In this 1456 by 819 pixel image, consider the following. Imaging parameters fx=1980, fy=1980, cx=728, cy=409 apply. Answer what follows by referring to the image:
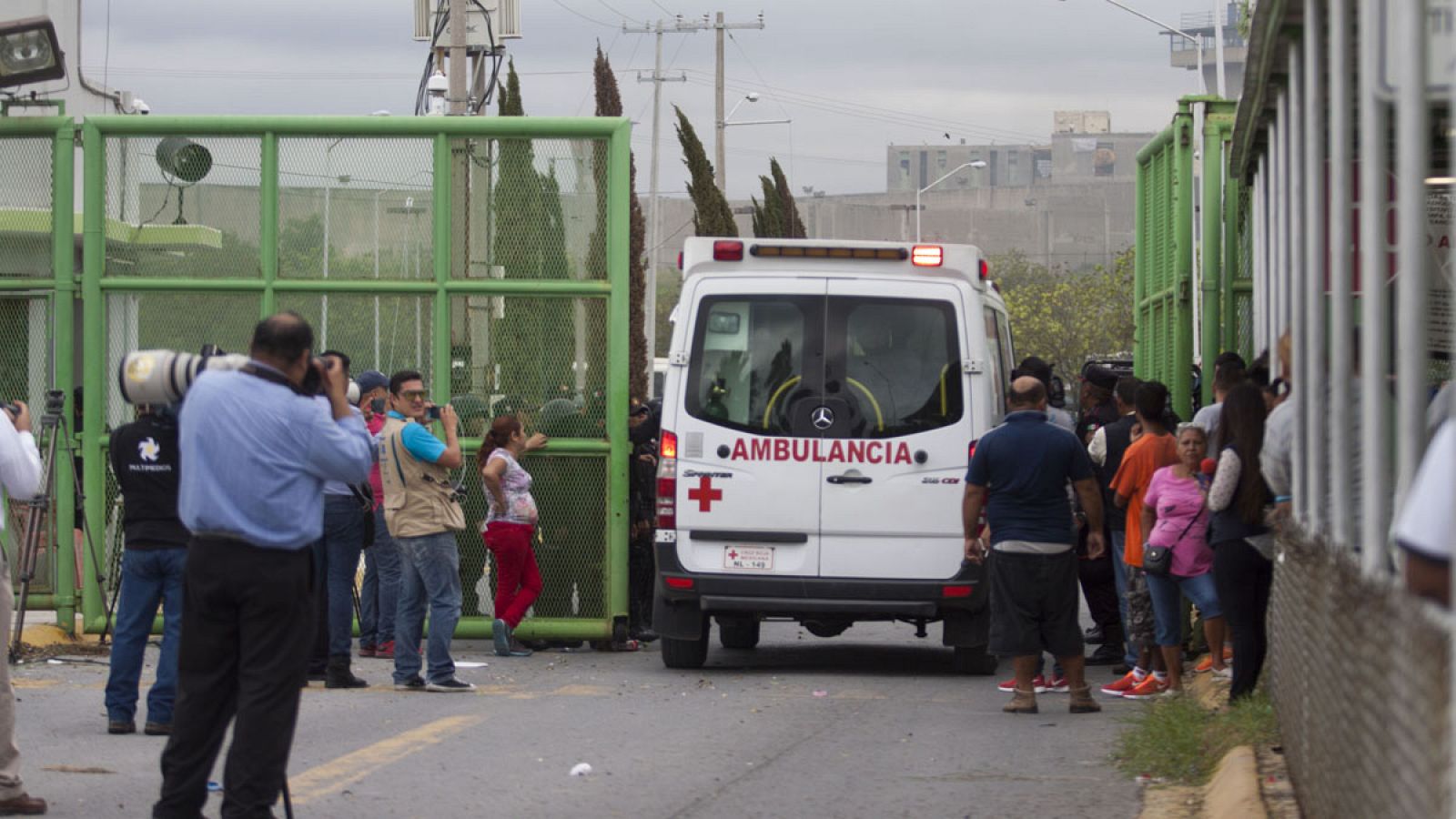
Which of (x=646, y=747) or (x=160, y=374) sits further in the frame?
(x=646, y=747)

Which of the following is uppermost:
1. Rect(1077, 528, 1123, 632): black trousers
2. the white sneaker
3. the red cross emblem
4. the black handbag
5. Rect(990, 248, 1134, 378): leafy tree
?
Rect(990, 248, 1134, 378): leafy tree

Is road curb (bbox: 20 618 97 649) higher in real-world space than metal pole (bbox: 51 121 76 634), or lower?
lower

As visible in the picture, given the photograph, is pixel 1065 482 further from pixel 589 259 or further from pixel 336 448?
pixel 336 448

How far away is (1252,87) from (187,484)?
5.01 metres

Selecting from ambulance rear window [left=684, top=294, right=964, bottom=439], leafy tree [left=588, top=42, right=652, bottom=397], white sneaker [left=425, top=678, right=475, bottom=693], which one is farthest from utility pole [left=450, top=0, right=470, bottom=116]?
white sneaker [left=425, top=678, right=475, bottom=693]

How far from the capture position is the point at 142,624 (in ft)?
31.2

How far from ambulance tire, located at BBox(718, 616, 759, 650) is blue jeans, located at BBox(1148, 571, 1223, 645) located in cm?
398

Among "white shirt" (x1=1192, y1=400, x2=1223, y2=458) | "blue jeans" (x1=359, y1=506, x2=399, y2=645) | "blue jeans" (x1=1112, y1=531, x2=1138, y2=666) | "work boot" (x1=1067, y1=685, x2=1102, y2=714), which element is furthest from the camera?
"blue jeans" (x1=359, y1=506, x2=399, y2=645)

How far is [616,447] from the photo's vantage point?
13625 millimetres

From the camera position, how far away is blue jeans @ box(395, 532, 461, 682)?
37.0 feet

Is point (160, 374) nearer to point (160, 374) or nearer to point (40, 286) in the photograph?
point (160, 374)

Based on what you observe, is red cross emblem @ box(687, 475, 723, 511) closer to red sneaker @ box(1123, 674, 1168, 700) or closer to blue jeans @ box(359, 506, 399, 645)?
blue jeans @ box(359, 506, 399, 645)

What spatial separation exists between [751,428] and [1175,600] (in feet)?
9.40

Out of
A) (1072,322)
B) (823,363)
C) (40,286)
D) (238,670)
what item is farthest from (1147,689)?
(1072,322)
